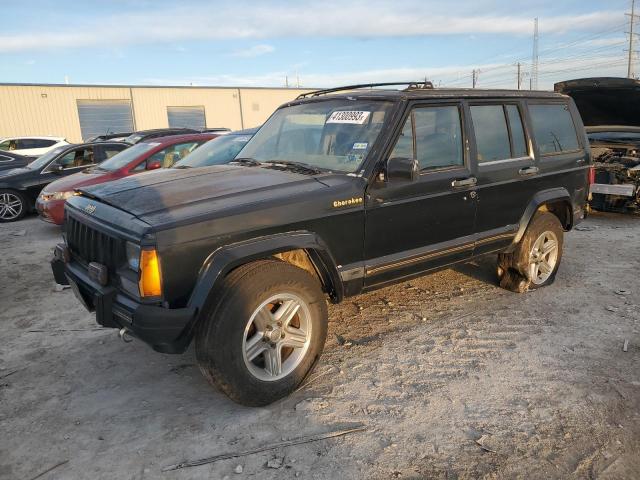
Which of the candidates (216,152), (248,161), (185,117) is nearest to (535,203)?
(248,161)

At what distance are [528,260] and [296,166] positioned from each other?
102 inches

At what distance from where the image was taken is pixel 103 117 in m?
31.0

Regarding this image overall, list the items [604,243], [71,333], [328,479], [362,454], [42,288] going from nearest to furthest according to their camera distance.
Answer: [328,479] < [362,454] < [71,333] < [42,288] < [604,243]

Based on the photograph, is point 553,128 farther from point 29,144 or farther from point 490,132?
point 29,144

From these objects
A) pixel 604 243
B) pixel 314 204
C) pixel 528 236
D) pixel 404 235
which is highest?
pixel 314 204

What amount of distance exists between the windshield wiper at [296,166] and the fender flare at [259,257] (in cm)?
62

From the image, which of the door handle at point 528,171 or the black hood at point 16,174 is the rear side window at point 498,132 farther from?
the black hood at point 16,174

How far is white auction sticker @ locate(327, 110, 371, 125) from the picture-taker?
11.9ft

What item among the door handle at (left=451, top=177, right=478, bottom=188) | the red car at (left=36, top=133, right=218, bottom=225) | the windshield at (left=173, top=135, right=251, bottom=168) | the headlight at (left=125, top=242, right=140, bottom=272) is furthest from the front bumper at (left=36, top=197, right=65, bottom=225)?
the door handle at (left=451, top=177, right=478, bottom=188)

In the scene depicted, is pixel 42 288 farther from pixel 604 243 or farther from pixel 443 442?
pixel 604 243

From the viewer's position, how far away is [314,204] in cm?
311

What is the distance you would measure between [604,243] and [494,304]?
10.4ft

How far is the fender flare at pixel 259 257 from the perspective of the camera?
2689 mm

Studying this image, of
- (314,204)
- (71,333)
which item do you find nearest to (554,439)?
(314,204)
